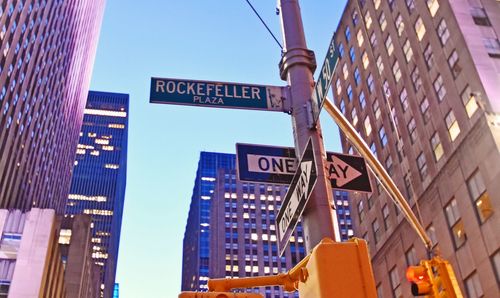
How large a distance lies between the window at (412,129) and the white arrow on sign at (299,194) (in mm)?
43735

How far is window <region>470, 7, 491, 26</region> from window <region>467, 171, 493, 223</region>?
13129mm

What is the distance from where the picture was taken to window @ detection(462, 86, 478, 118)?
38.2 m

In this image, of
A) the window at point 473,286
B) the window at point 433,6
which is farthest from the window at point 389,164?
the window at point 473,286

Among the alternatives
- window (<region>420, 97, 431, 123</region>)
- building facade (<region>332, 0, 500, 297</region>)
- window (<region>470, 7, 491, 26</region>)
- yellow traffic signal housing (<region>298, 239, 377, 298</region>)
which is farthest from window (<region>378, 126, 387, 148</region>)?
yellow traffic signal housing (<region>298, 239, 377, 298</region>)

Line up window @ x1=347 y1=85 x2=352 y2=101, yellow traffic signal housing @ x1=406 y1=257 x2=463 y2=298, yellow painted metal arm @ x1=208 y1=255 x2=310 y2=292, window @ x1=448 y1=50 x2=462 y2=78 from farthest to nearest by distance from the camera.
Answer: window @ x1=347 y1=85 x2=352 y2=101, window @ x1=448 y1=50 x2=462 y2=78, yellow traffic signal housing @ x1=406 y1=257 x2=463 y2=298, yellow painted metal arm @ x1=208 y1=255 x2=310 y2=292

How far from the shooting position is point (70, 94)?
122875mm

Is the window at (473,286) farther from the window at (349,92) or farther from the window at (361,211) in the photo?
the window at (349,92)

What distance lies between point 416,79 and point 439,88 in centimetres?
457

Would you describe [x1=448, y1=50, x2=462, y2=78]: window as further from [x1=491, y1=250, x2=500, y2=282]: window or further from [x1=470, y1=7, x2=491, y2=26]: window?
[x1=491, y1=250, x2=500, y2=282]: window

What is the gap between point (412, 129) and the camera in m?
48.8

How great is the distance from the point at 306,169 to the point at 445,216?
125 feet

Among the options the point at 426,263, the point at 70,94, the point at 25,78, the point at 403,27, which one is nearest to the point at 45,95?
the point at 25,78

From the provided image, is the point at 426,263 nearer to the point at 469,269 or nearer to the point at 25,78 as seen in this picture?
the point at 469,269

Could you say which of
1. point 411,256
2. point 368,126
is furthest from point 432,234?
point 368,126
